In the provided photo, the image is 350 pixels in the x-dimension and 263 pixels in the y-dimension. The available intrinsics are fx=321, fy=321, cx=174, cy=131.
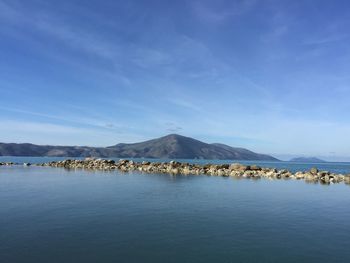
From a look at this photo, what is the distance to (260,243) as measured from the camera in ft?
73.9

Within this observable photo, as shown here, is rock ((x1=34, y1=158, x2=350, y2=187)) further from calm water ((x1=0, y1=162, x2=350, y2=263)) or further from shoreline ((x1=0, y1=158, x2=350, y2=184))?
calm water ((x1=0, y1=162, x2=350, y2=263))

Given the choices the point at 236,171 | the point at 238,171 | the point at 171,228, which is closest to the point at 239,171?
the point at 238,171

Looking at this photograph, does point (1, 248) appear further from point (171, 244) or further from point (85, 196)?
point (85, 196)

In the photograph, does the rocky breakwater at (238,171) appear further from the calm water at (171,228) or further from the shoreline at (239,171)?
the calm water at (171,228)

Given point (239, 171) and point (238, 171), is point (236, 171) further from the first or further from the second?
point (239, 171)

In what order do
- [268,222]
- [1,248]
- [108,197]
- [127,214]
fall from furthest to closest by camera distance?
[108,197] < [127,214] < [268,222] < [1,248]

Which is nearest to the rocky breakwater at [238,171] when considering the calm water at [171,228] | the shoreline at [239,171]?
the shoreline at [239,171]

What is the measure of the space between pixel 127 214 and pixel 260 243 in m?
14.0

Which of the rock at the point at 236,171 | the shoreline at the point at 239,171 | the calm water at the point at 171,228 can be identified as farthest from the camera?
the rock at the point at 236,171

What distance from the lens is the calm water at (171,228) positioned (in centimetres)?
1984

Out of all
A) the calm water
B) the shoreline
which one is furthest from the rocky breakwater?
the calm water

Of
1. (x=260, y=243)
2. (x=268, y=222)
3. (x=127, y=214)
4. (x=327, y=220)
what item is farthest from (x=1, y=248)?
(x=327, y=220)

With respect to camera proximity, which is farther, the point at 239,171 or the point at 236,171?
the point at 236,171

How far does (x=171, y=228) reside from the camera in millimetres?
26203
